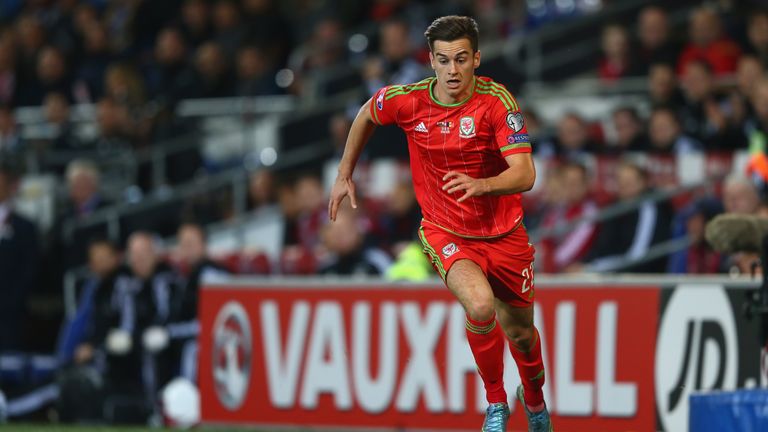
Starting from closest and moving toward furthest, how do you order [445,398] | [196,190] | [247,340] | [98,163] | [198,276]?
[445,398], [247,340], [198,276], [196,190], [98,163]

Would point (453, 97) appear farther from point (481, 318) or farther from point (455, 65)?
point (481, 318)

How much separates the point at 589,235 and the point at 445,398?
8.06ft

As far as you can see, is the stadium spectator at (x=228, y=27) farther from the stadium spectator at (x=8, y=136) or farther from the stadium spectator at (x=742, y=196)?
the stadium spectator at (x=742, y=196)

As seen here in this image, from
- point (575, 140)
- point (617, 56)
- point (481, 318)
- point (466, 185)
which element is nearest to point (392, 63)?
point (617, 56)

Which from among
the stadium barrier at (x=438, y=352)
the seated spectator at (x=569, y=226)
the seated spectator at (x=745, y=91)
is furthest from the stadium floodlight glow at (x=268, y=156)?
the seated spectator at (x=745, y=91)

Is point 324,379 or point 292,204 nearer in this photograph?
point 324,379

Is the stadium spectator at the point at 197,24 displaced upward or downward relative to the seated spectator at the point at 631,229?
upward

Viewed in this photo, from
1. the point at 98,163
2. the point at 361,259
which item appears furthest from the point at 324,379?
the point at 98,163

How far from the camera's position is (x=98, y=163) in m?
16.5

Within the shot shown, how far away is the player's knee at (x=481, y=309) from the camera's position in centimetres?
708

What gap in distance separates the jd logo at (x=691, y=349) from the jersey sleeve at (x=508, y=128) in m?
2.48

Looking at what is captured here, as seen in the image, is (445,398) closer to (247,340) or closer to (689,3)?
(247,340)

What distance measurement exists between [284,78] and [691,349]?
30.2 ft

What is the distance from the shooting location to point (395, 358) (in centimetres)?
1010
